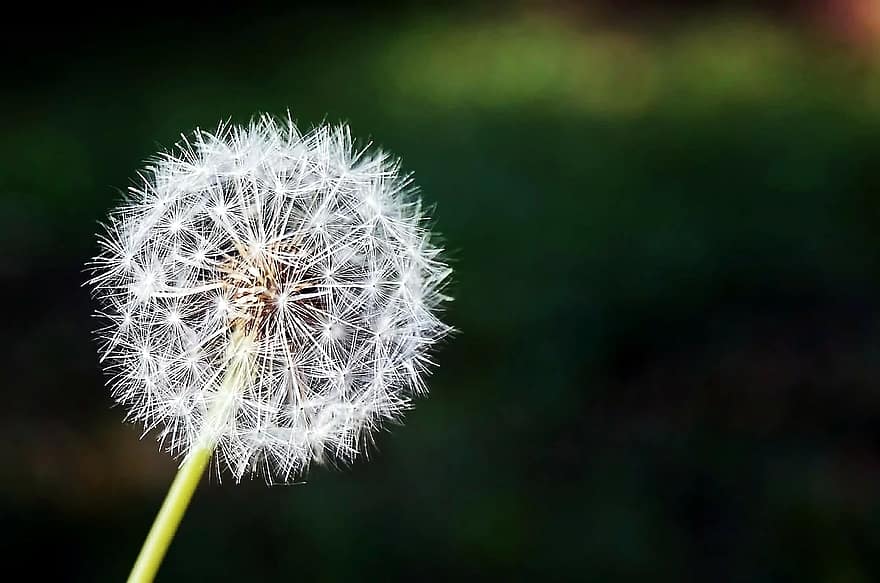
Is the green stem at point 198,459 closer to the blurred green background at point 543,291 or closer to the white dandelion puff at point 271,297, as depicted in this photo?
the white dandelion puff at point 271,297

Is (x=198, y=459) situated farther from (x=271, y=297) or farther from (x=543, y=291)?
(x=543, y=291)

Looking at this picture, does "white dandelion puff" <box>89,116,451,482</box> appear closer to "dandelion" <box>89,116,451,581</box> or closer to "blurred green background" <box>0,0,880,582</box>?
"dandelion" <box>89,116,451,581</box>

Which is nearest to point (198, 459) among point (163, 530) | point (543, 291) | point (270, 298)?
point (163, 530)
